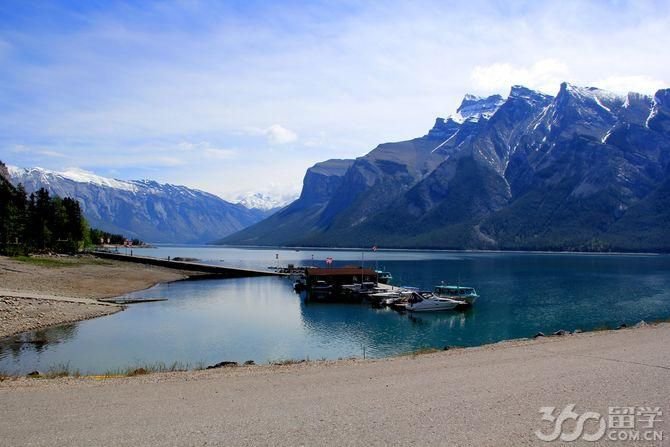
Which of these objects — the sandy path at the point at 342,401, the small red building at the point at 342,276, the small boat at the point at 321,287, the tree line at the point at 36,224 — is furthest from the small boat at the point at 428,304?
the tree line at the point at 36,224

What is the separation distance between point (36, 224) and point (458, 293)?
83726mm

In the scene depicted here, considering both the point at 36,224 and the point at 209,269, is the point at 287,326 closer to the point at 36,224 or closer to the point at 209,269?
the point at 36,224

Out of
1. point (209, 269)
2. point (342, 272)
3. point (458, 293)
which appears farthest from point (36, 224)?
point (458, 293)

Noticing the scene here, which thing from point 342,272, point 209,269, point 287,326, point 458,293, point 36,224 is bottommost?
point 287,326

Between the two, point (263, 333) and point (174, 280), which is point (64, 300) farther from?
point (174, 280)

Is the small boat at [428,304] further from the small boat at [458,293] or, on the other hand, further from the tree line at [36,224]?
the tree line at [36,224]

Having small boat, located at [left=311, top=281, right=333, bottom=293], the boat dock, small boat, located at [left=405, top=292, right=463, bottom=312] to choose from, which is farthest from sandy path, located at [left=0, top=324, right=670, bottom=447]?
the boat dock

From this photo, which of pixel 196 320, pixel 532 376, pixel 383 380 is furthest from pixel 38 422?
pixel 196 320

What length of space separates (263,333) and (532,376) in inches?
1334

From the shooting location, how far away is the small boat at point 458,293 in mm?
73000

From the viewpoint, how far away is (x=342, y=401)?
51.4ft

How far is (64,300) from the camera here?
56531 mm

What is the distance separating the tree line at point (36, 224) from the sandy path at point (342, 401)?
8632 centimetres

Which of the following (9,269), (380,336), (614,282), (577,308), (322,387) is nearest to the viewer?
(322,387)
